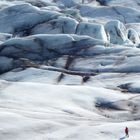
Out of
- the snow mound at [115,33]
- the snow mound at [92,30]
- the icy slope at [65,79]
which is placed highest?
the icy slope at [65,79]

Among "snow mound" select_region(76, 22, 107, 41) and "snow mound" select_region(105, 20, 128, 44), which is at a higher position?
"snow mound" select_region(76, 22, 107, 41)

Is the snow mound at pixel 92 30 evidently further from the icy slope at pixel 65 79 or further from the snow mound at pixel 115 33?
the snow mound at pixel 115 33

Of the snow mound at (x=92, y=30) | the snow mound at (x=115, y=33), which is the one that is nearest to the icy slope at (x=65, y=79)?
the snow mound at (x=115, y=33)

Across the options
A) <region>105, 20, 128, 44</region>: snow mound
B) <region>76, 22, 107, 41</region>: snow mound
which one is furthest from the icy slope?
<region>76, 22, 107, 41</region>: snow mound

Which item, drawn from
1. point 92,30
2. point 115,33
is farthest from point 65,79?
point 115,33

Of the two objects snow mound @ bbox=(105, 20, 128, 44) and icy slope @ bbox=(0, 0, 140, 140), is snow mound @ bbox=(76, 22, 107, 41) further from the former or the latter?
snow mound @ bbox=(105, 20, 128, 44)

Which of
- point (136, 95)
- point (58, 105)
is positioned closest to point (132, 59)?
point (136, 95)

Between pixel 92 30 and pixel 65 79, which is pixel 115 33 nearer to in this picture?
pixel 92 30

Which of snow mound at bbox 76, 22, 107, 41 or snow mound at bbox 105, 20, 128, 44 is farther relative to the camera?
snow mound at bbox 105, 20, 128, 44

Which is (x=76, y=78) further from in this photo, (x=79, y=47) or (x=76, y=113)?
(x=76, y=113)

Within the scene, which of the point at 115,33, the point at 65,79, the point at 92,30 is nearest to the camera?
the point at 65,79

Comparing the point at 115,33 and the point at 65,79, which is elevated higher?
the point at 65,79
